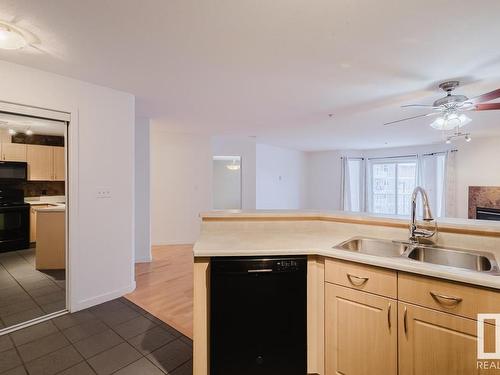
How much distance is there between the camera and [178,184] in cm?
516

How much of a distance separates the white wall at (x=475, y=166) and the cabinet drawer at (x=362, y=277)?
6119mm

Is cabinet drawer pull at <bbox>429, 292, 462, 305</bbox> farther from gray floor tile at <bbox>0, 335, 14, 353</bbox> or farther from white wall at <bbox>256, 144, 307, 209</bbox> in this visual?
white wall at <bbox>256, 144, 307, 209</bbox>

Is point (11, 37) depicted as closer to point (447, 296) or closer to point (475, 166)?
point (447, 296)

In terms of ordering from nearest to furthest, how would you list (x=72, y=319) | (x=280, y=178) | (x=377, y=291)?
(x=377, y=291), (x=72, y=319), (x=280, y=178)

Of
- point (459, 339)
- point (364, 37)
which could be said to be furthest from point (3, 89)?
point (459, 339)

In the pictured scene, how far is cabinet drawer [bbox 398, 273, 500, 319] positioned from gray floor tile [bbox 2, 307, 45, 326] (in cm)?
309

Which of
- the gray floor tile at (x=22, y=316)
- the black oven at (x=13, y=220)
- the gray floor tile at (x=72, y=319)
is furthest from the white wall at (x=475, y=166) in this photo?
the black oven at (x=13, y=220)

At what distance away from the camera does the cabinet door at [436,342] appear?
1.08 m

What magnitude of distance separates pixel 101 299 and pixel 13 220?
299 cm

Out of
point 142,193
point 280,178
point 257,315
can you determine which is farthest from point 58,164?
point 280,178

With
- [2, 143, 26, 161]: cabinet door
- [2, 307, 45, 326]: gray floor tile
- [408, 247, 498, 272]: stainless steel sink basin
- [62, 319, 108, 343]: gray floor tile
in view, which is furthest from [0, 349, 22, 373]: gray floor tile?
[2, 143, 26, 161]: cabinet door

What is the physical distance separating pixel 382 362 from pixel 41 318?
9.37 ft

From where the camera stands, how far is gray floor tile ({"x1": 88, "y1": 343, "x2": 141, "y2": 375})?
1.69 meters

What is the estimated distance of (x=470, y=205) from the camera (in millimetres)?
5574
